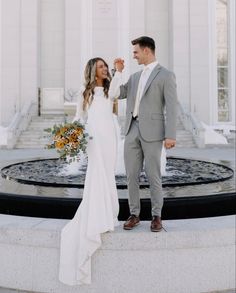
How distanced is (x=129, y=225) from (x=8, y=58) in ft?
65.4

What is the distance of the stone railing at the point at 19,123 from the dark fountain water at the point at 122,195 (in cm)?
929

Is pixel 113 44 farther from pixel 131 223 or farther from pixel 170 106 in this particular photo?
pixel 131 223

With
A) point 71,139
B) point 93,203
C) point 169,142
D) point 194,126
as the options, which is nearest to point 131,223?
point 93,203

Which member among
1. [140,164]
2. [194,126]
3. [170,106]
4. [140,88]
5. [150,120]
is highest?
[194,126]

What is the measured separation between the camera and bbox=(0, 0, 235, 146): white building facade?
21.4 metres

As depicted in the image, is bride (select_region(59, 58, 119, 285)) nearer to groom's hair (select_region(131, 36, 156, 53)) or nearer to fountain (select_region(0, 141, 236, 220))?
groom's hair (select_region(131, 36, 156, 53))

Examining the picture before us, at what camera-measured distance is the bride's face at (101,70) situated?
3367 mm

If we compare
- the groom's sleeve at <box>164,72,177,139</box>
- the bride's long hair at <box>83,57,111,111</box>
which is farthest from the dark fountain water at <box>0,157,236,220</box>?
the bride's long hair at <box>83,57,111,111</box>

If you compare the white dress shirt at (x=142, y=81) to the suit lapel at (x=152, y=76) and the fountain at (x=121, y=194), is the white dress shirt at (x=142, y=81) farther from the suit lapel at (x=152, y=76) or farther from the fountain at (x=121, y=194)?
the fountain at (x=121, y=194)

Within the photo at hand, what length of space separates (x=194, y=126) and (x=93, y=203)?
14.6m

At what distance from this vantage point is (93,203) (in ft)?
10.8

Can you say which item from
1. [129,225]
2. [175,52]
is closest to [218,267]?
[129,225]

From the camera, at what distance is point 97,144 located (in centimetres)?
338

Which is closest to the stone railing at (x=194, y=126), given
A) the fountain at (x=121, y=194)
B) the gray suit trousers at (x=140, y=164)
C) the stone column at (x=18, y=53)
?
the stone column at (x=18, y=53)
